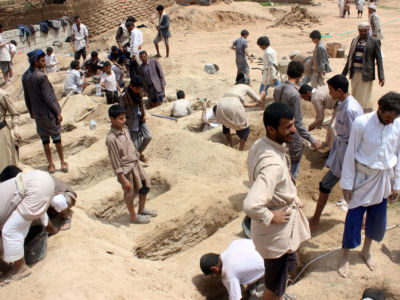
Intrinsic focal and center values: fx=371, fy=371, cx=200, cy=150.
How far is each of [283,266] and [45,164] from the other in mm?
5339

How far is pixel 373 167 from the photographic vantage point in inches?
126

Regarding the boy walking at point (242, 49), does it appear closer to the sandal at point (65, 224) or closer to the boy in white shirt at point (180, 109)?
the boy in white shirt at point (180, 109)

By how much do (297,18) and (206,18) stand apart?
175 inches

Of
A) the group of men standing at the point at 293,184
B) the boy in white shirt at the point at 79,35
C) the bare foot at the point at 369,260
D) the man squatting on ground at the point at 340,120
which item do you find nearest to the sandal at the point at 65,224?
the group of men standing at the point at 293,184

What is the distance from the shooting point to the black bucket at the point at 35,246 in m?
3.47

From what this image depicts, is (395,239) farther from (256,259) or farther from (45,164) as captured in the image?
(45,164)

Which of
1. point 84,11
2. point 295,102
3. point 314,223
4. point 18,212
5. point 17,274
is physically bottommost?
point 314,223

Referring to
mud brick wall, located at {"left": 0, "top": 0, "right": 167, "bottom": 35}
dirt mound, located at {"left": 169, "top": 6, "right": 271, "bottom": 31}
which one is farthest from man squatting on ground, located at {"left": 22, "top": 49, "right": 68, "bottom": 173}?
dirt mound, located at {"left": 169, "top": 6, "right": 271, "bottom": 31}

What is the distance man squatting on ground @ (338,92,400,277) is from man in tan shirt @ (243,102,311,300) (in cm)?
81

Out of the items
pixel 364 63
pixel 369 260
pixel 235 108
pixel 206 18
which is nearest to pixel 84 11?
pixel 206 18

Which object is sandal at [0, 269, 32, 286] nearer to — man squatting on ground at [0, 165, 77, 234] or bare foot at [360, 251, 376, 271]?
man squatting on ground at [0, 165, 77, 234]

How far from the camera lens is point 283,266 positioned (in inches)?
110

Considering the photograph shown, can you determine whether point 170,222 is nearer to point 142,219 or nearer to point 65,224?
point 142,219

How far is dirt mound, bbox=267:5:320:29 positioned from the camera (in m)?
17.8
